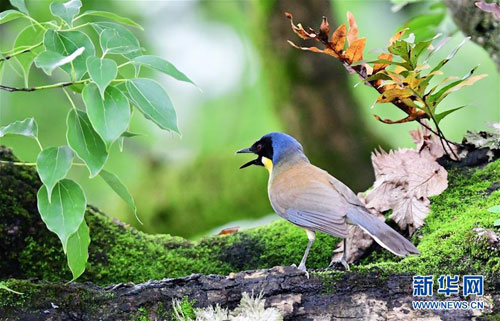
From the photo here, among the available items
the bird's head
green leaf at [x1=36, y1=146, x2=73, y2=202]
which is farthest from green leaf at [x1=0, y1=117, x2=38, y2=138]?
the bird's head

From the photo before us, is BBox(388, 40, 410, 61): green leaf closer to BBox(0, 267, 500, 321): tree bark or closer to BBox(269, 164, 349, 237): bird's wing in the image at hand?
BBox(269, 164, 349, 237): bird's wing

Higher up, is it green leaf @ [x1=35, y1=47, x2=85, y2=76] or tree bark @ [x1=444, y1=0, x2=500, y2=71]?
green leaf @ [x1=35, y1=47, x2=85, y2=76]

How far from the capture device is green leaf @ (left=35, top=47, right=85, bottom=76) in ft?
5.70

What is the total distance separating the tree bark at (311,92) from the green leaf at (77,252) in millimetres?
2822

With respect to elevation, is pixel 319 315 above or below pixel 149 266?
above

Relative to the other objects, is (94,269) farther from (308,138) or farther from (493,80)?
(493,80)

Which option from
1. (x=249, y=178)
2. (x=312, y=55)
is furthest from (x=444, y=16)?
(x=249, y=178)

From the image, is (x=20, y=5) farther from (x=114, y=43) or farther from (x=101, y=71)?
(x=101, y=71)

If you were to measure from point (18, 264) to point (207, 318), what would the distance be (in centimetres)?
96

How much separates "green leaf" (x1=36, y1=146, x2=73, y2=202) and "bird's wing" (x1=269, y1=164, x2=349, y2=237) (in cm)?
84

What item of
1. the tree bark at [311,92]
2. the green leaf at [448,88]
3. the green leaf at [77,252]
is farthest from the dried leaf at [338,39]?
the tree bark at [311,92]

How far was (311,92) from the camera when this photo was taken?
482 centimetres

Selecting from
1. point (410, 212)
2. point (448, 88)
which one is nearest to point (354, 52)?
point (448, 88)

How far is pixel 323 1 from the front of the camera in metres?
4.90
